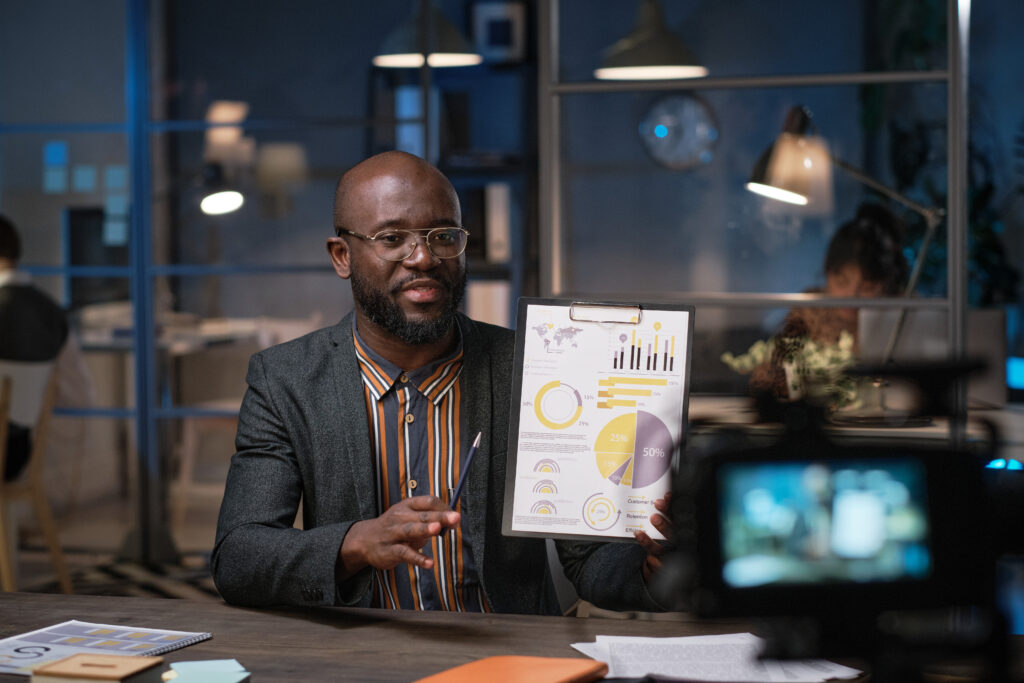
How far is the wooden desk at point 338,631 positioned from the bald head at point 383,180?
68cm

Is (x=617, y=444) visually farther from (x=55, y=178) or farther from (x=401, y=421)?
(x=55, y=178)

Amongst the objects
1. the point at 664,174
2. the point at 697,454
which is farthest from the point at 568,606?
the point at 664,174

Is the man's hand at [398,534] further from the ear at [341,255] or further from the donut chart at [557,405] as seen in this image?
the ear at [341,255]

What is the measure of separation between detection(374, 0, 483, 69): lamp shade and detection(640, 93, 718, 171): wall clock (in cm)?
94

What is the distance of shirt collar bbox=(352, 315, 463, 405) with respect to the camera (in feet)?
5.88

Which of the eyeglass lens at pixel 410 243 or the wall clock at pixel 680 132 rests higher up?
the wall clock at pixel 680 132

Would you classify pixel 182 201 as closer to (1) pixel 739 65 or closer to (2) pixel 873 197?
(1) pixel 739 65

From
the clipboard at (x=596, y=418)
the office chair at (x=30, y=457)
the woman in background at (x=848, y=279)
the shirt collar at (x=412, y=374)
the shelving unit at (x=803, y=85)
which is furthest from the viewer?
the office chair at (x=30, y=457)

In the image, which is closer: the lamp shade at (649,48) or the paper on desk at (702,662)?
the paper on desk at (702,662)

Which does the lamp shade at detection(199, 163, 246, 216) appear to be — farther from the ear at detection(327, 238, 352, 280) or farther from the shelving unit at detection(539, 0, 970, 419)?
the ear at detection(327, 238, 352, 280)

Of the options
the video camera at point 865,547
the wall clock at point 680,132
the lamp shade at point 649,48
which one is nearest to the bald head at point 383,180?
the video camera at point 865,547

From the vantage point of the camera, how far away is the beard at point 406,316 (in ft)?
5.75

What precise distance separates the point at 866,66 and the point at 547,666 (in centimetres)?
405

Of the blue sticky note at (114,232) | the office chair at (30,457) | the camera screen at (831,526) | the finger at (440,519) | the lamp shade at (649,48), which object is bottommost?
the office chair at (30,457)
